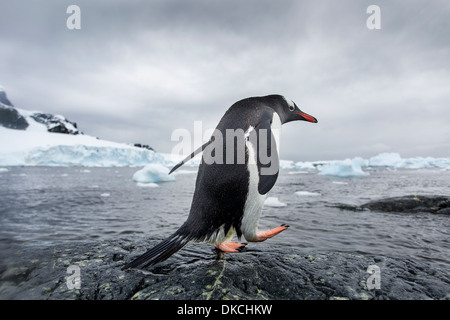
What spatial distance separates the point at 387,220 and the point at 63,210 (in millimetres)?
7961

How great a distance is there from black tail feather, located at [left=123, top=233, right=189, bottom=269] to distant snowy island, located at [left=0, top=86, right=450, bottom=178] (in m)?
16.4

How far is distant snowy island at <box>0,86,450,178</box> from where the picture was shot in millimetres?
38906

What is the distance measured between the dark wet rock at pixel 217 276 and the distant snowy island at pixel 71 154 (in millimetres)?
15931

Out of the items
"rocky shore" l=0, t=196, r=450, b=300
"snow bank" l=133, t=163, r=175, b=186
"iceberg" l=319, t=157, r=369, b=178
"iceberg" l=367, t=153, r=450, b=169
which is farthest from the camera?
"iceberg" l=367, t=153, r=450, b=169

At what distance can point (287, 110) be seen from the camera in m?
2.90

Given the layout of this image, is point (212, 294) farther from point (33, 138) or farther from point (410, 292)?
point (33, 138)

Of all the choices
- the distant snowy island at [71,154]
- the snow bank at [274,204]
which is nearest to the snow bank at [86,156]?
the distant snowy island at [71,154]

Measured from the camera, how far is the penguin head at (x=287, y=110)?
9.06 ft

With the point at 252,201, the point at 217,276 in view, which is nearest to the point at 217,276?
the point at 217,276

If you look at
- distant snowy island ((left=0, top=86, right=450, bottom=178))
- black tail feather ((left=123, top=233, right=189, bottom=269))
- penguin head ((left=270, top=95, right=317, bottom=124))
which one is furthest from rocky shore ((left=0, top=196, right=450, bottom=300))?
distant snowy island ((left=0, top=86, right=450, bottom=178))

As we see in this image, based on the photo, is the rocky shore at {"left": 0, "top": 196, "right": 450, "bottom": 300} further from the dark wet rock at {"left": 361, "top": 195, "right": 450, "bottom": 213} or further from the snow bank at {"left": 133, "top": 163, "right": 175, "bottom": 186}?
the snow bank at {"left": 133, "top": 163, "right": 175, "bottom": 186}

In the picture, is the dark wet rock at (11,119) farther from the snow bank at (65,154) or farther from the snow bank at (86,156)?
the snow bank at (65,154)
